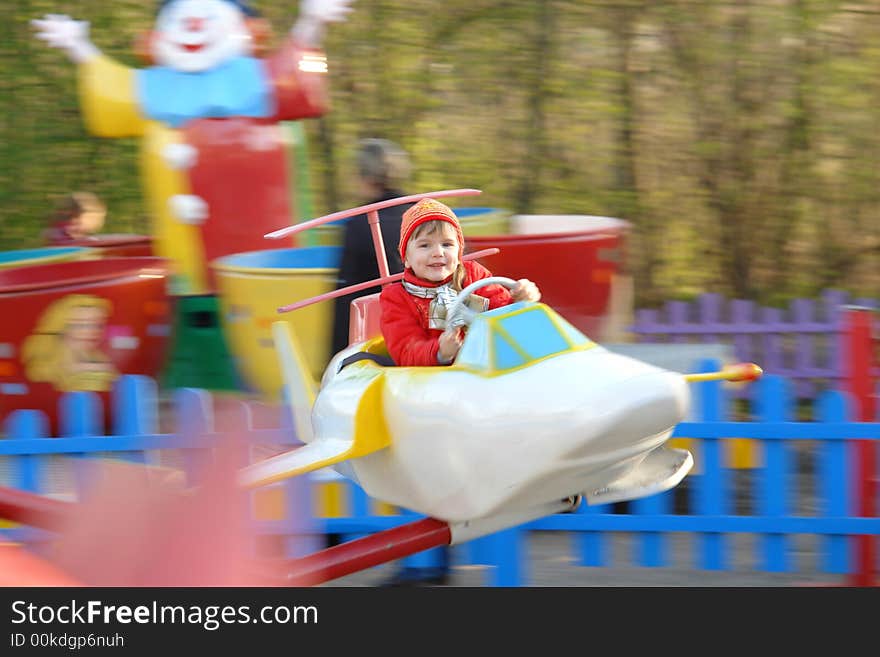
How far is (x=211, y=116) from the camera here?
17.8 feet

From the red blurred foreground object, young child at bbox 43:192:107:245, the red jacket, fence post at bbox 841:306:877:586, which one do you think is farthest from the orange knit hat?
young child at bbox 43:192:107:245

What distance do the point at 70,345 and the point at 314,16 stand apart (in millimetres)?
1970

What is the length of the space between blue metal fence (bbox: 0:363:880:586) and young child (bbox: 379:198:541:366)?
114 cm

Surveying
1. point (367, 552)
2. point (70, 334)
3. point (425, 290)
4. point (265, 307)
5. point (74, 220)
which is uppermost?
point (425, 290)

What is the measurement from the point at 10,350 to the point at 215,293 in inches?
37.1

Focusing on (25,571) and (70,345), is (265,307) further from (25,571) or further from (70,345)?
(25,571)

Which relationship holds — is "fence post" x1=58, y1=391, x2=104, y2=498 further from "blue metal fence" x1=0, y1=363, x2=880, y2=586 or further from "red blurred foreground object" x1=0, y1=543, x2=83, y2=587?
"red blurred foreground object" x1=0, y1=543, x2=83, y2=587

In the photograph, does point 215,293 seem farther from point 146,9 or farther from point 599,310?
point 146,9

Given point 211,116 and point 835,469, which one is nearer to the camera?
point 835,469

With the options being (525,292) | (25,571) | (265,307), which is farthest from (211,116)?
(25,571)

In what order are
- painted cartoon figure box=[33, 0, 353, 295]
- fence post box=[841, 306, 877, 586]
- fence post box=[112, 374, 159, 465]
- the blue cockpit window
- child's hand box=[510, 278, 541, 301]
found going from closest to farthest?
the blue cockpit window
child's hand box=[510, 278, 541, 301]
fence post box=[841, 306, 877, 586]
fence post box=[112, 374, 159, 465]
painted cartoon figure box=[33, 0, 353, 295]

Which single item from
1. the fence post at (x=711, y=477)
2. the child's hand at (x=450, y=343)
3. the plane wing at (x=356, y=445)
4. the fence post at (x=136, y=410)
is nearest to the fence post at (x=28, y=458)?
the fence post at (x=136, y=410)

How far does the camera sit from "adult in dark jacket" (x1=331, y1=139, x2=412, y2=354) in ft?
14.4

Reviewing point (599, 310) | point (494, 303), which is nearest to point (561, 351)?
point (494, 303)
